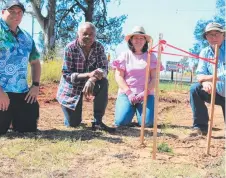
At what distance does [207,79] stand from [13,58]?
1.81m

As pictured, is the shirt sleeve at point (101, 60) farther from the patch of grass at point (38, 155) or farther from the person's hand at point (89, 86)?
the patch of grass at point (38, 155)

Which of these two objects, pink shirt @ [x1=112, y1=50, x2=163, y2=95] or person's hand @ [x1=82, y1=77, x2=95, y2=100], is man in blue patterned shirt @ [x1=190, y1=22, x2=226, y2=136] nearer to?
pink shirt @ [x1=112, y1=50, x2=163, y2=95]

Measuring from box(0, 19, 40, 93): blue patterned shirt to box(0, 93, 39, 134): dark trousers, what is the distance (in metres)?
0.09

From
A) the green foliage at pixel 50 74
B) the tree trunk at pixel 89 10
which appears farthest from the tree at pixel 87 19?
the green foliage at pixel 50 74

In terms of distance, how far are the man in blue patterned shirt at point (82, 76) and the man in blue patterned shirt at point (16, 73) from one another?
391 mm

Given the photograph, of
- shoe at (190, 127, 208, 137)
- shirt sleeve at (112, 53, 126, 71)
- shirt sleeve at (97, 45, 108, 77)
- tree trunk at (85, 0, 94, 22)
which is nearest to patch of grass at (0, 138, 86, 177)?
shirt sleeve at (97, 45, 108, 77)

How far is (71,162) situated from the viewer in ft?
9.32

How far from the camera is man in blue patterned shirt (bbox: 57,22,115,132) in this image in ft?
13.3

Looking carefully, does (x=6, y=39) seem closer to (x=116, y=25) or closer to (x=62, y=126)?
(x=62, y=126)

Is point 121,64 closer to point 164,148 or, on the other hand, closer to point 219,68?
point 219,68

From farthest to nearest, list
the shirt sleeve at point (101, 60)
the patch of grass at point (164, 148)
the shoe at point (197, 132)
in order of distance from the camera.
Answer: the shirt sleeve at point (101, 60), the shoe at point (197, 132), the patch of grass at point (164, 148)

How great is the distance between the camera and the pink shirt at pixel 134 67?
14.9 ft

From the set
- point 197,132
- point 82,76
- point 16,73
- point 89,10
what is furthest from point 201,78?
point 89,10

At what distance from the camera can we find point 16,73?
12.1 feet
